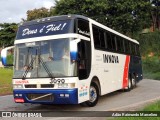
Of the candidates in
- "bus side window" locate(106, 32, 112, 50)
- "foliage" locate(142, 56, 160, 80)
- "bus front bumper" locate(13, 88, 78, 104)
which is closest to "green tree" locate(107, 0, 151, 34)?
"foliage" locate(142, 56, 160, 80)

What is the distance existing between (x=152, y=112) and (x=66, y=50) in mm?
3616

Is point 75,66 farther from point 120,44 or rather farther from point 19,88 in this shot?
point 120,44

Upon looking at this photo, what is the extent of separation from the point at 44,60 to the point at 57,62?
0.50 m

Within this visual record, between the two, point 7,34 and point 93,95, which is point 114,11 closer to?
point 7,34

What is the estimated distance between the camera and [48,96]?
11.7 m

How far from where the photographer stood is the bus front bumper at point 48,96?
37.4 feet

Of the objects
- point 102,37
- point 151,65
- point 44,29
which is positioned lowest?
point 151,65

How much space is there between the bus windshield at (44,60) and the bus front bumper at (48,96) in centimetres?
52

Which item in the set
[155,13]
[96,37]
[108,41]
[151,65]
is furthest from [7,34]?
[96,37]

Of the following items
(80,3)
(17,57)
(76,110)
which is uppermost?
(80,3)

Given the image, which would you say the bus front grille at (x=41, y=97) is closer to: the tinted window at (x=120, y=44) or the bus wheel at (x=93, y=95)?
the bus wheel at (x=93, y=95)

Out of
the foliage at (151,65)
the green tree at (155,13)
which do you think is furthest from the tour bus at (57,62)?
the green tree at (155,13)

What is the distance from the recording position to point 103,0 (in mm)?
43750

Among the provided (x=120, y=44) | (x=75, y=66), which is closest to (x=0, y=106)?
(x=75, y=66)
